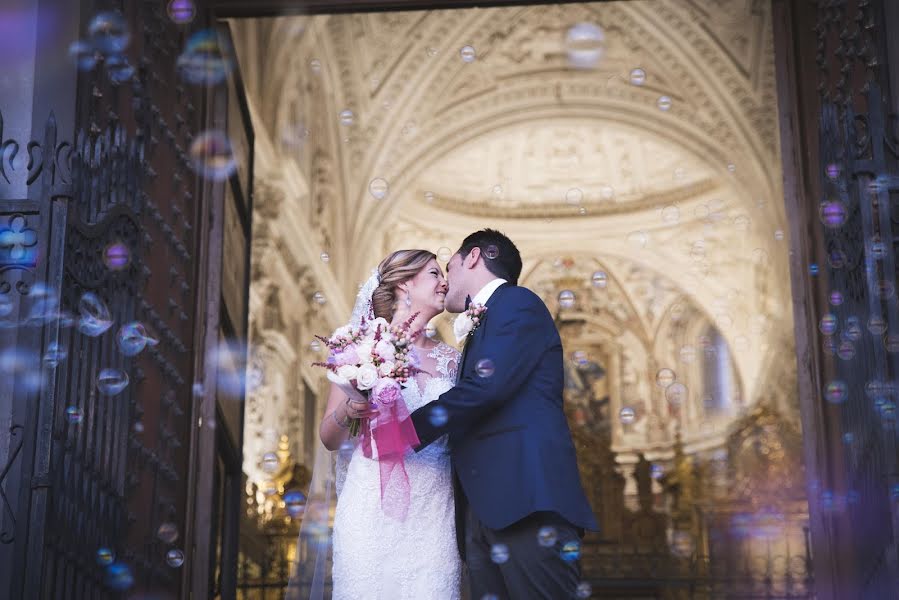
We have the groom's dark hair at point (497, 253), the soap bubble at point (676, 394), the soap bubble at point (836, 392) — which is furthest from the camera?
the soap bubble at point (676, 394)

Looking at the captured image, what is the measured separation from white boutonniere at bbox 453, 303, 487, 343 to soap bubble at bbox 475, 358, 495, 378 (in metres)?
0.23

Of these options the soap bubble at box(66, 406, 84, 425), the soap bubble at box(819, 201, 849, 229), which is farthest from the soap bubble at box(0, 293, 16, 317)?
the soap bubble at box(819, 201, 849, 229)

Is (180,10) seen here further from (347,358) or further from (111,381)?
(347,358)

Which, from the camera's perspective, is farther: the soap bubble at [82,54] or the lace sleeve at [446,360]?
the soap bubble at [82,54]

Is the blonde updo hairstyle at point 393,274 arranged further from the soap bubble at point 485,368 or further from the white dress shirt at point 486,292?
the soap bubble at point 485,368

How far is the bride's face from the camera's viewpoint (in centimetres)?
499

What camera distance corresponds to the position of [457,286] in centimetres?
486

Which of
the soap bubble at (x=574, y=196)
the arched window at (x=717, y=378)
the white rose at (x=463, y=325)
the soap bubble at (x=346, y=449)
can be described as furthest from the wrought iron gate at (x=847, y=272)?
the arched window at (x=717, y=378)

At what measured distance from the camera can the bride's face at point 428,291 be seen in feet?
16.4

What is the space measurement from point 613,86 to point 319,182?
4.12m

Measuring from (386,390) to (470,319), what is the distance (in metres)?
0.53

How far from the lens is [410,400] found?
4.88 meters

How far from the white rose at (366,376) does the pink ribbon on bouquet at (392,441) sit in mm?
53

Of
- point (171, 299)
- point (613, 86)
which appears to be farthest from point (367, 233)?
point (171, 299)
